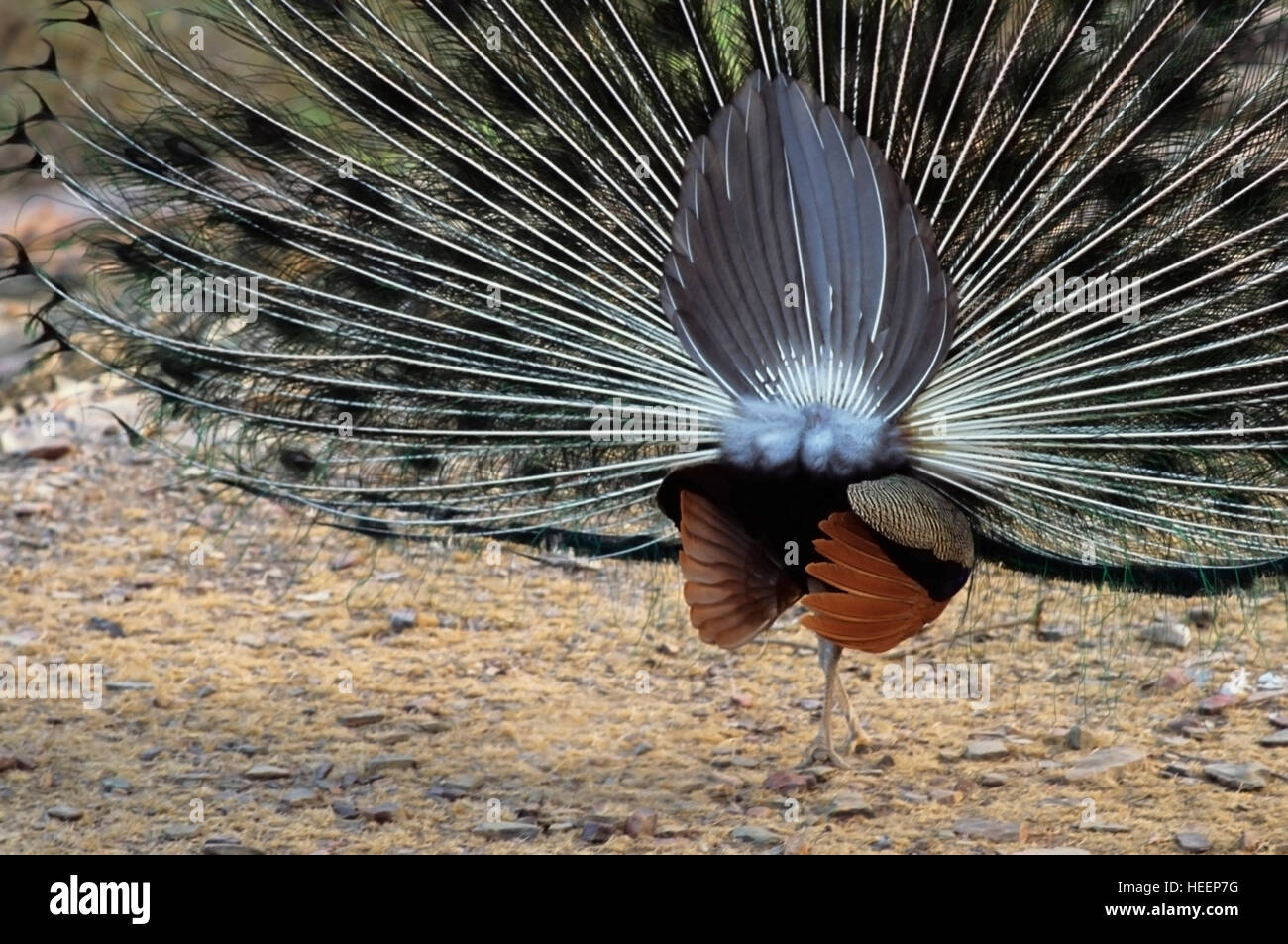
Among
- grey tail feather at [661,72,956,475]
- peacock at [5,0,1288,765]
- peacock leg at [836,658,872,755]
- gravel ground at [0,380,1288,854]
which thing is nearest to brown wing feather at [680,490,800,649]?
peacock at [5,0,1288,765]

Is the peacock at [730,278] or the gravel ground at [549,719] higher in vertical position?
the peacock at [730,278]

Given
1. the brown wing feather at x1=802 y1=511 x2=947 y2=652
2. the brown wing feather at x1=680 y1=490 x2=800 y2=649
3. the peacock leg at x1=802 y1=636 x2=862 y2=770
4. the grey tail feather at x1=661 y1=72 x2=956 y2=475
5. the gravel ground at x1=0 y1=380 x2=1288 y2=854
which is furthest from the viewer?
the peacock leg at x1=802 y1=636 x2=862 y2=770

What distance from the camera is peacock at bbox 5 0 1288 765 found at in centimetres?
461

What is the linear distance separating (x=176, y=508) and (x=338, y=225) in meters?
3.54

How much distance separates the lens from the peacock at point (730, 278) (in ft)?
15.1

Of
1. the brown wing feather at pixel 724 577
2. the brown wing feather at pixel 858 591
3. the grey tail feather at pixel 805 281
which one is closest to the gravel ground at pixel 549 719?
the brown wing feather at pixel 724 577

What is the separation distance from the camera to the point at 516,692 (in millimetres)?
6309

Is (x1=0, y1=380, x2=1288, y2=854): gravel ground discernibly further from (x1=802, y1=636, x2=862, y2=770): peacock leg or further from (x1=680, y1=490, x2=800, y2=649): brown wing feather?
(x1=680, y1=490, x2=800, y2=649): brown wing feather

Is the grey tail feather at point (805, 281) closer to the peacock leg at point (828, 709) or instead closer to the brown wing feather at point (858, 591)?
the brown wing feather at point (858, 591)

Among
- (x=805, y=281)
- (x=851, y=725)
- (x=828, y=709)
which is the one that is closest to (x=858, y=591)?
(x=805, y=281)

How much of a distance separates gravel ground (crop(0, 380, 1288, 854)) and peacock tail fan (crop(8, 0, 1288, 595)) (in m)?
0.48

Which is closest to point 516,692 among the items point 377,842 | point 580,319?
point 377,842

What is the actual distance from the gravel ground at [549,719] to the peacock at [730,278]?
498mm

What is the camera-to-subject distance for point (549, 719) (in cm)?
605
